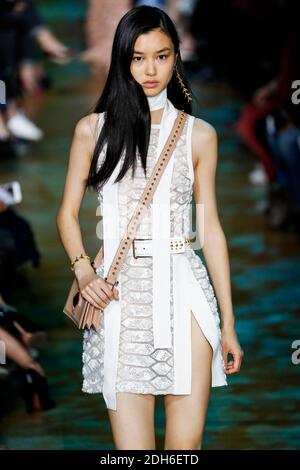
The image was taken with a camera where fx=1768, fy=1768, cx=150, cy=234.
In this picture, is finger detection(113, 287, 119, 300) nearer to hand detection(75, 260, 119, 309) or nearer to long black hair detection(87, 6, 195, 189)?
hand detection(75, 260, 119, 309)

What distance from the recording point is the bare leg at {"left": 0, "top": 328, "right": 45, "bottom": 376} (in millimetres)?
7828

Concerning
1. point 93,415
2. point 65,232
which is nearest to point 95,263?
point 65,232

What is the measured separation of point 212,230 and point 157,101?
17.8 inches

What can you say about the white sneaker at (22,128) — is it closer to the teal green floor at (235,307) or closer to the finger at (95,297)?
the teal green floor at (235,307)

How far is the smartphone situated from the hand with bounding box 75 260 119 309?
11.1 feet

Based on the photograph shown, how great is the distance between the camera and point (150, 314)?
18.6 feet

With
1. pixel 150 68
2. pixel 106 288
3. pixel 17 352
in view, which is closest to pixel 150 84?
pixel 150 68

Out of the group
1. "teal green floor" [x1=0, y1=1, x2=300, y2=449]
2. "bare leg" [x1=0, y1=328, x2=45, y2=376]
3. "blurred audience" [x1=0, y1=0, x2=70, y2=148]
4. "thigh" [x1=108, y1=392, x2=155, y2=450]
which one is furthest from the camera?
"blurred audience" [x1=0, y1=0, x2=70, y2=148]

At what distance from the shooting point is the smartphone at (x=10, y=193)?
901 cm

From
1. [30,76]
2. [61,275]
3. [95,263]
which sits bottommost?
[95,263]

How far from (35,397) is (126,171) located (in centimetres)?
256

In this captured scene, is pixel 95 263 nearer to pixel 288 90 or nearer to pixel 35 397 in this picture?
pixel 35 397

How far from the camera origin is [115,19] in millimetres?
15695

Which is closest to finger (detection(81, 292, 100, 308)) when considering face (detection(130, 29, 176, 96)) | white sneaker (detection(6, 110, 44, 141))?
face (detection(130, 29, 176, 96))
